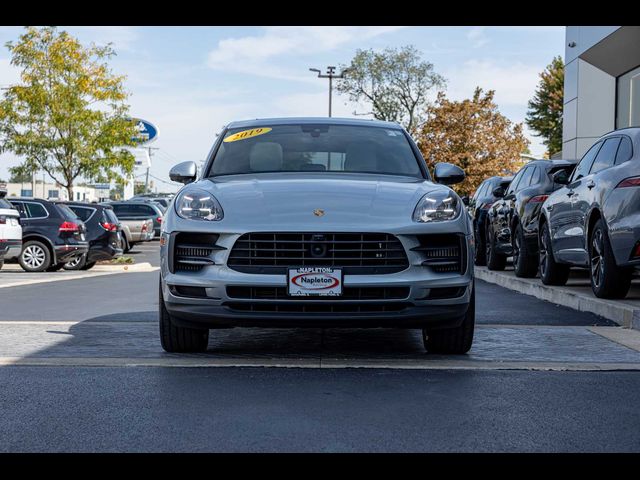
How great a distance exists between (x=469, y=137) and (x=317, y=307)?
58009mm

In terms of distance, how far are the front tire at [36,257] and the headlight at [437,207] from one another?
1496 centimetres

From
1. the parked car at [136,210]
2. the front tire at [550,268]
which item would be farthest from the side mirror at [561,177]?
the parked car at [136,210]

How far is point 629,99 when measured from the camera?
80.9ft

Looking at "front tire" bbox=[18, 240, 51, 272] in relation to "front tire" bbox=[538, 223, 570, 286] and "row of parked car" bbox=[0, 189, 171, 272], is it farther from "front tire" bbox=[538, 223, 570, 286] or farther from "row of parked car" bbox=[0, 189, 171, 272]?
"front tire" bbox=[538, 223, 570, 286]

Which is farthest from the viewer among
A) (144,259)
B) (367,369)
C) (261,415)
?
(144,259)

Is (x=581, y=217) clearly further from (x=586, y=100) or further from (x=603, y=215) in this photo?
(x=586, y=100)

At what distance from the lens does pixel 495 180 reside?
1778 cm

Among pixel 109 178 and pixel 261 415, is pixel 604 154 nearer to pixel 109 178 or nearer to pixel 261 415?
pixel 261 415

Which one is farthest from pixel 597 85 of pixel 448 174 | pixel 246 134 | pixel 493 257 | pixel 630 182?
pixel 246 134

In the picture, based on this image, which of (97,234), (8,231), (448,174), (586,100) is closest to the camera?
(448,174)

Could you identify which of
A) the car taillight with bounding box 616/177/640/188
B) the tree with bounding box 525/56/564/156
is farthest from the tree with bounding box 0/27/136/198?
the tree with bounding box 525/56/564/156

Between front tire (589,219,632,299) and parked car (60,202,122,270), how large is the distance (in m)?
13.7
